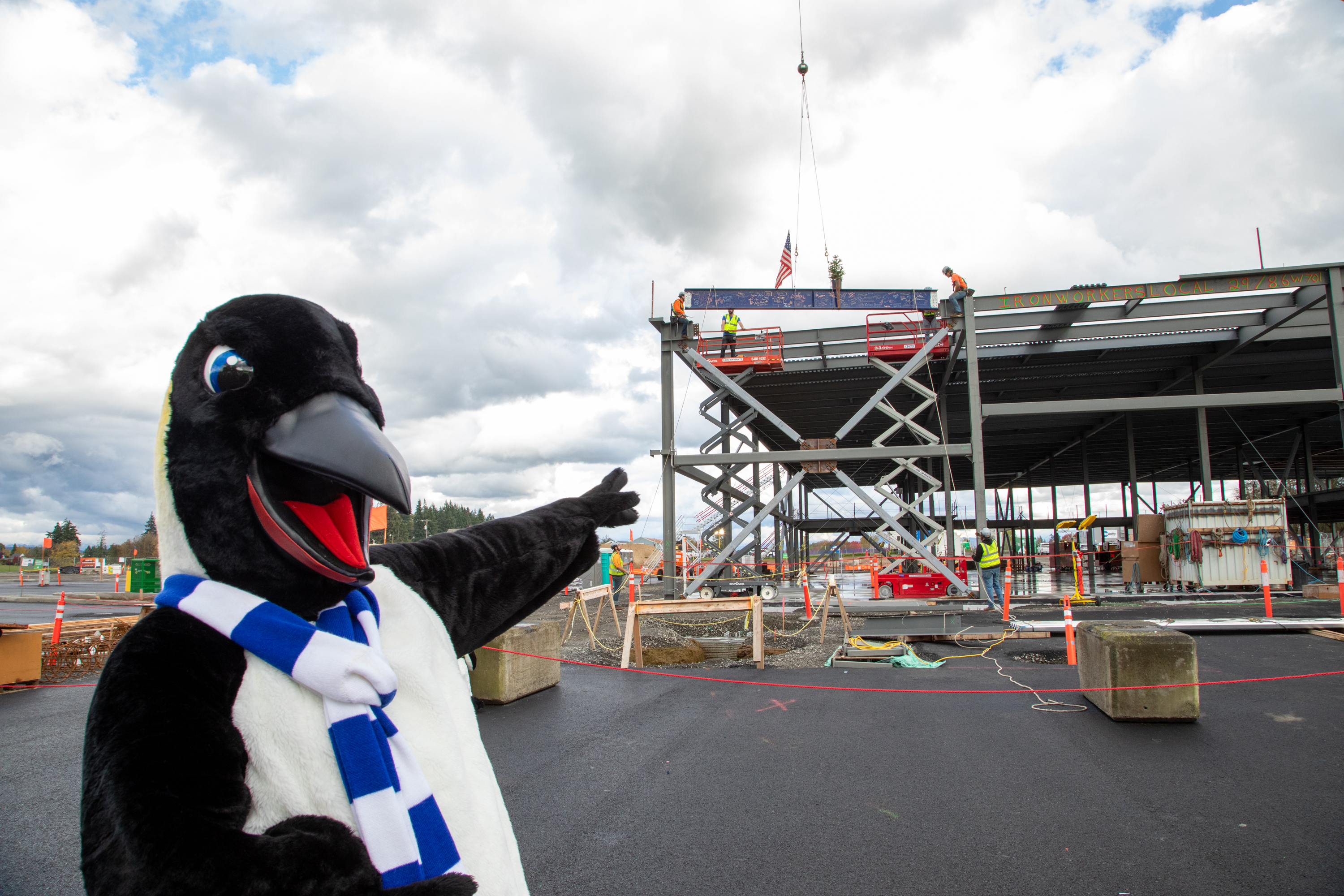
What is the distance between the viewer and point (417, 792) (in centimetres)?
127

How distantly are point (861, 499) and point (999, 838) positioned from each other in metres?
13.1

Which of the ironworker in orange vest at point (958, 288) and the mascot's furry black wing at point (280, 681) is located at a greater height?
the ironworker in orange vest at point (958, 288)

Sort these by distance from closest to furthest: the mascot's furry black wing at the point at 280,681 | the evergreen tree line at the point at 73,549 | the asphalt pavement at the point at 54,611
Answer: the mascot's furry black wing at the point at 280,681 < the asphalt pavement at the point at 54,611 < the evergreen tree line at the point at 73,549

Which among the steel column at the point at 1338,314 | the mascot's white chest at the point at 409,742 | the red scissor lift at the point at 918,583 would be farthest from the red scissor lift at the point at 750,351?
the mascot's white chest at the point at 409,742

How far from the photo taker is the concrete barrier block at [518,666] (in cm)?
685

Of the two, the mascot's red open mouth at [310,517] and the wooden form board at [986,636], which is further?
the wooden form board at [986,636]

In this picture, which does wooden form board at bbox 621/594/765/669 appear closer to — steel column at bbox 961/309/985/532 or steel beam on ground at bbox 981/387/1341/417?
steel column at bbox 961/309/985/532

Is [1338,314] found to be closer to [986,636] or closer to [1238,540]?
[1238,540]

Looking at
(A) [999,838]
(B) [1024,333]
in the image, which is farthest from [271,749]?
(B) [1024,333]

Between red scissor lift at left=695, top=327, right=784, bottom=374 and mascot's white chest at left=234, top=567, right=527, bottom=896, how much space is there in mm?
16203

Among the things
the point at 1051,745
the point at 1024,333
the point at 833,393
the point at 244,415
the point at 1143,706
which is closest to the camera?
the point at 244,415

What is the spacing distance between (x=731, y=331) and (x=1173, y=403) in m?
10.8

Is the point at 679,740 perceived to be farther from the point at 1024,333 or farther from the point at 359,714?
the point at 1024,333

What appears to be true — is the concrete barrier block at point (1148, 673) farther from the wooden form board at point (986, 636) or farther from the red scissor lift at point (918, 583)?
the red scissor lift at point (918, 583)
